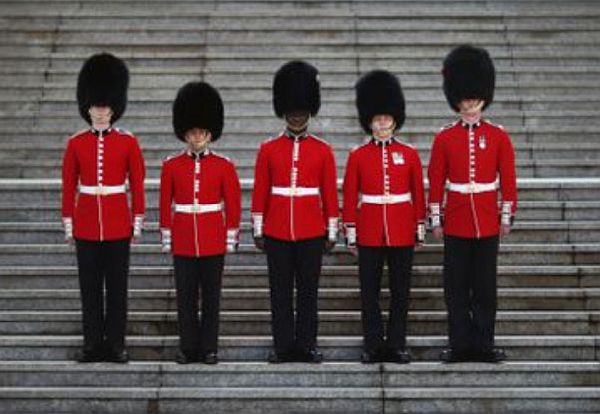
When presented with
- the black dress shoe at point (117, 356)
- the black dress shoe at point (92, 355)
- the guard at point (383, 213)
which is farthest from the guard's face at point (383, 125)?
the black dress shoe at point (92, 355)

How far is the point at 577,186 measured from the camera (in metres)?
9.88

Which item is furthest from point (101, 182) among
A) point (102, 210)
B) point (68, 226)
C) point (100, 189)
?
point (68, 226)

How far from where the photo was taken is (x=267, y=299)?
8.77 metres

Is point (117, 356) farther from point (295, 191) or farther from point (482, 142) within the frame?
point (482, 142)

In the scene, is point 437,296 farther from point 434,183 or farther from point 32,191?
point 32,191

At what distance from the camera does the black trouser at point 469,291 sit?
7.89m

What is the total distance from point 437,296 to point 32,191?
3.42 meters

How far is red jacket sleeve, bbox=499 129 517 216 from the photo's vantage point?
7918 millimetres

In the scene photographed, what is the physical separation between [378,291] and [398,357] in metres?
0.43

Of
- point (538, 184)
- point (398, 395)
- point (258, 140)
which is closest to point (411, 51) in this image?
point (258, 140)

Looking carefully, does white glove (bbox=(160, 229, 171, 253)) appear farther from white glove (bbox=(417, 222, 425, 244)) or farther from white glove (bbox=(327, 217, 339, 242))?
white glove (bbox=(417, 222, 425, 244))

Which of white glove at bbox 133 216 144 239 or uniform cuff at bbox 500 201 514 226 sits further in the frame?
white glove at bbox 133 216 144 239

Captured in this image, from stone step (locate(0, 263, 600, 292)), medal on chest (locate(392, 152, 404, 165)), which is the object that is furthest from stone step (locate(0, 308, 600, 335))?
medal on chest (locate(392, 152, 404, 165))

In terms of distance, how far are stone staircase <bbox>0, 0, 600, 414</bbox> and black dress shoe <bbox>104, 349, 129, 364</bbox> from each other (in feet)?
0.56
